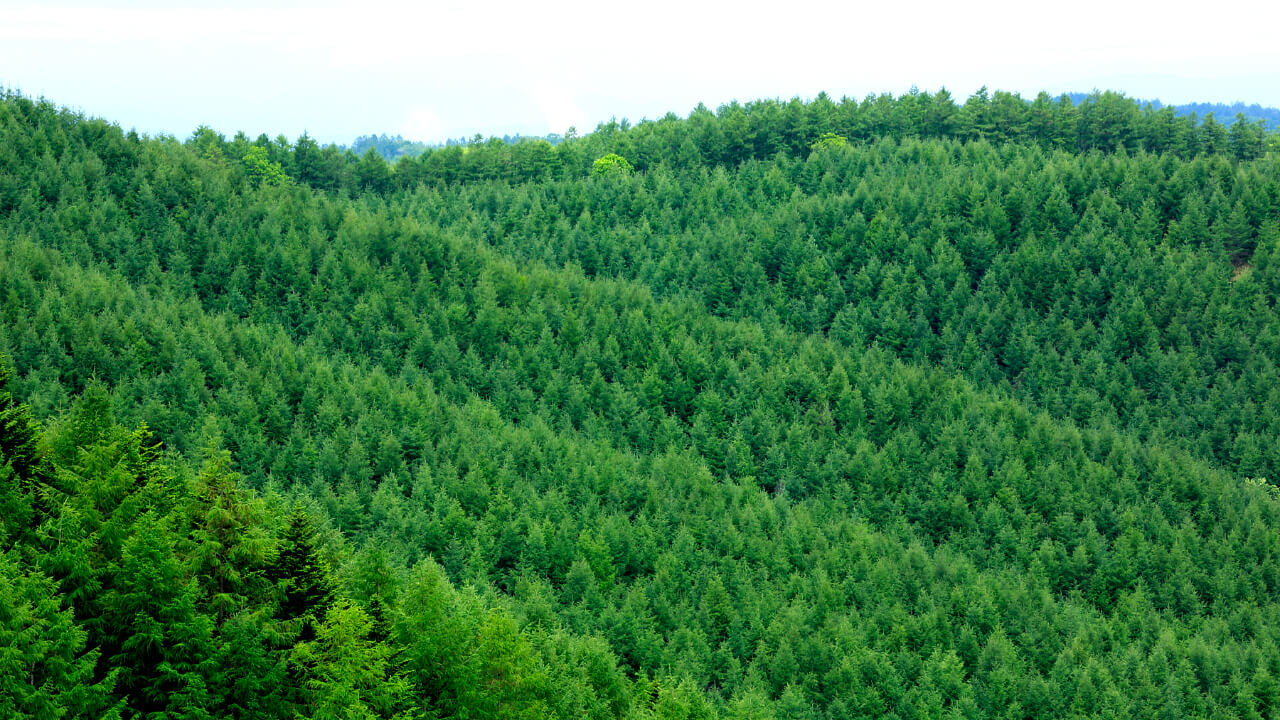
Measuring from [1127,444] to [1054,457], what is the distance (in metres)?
7.25

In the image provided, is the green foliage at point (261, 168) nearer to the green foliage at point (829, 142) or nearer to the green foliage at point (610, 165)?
the green foliage at point (610, 165)

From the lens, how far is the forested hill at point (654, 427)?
36.1 m

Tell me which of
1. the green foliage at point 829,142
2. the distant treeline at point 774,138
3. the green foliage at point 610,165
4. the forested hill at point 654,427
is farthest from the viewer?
the green foliage at point 610,165

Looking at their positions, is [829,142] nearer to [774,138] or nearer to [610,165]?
[774,138]

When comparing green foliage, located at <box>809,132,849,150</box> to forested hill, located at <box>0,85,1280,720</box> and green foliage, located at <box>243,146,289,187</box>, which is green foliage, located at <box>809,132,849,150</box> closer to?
forested hill, located at <box>0,85,1280,720</box>

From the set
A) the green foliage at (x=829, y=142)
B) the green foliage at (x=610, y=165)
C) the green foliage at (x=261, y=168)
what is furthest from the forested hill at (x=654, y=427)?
the green foliage at (x=829, y=142)

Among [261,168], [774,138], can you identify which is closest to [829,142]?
[774,138]

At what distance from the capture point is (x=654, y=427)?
332 ft

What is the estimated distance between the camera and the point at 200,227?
4311 inches

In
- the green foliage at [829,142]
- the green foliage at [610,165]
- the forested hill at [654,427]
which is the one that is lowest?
the forested hill at [654,427]

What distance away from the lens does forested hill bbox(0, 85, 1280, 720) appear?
118 ft

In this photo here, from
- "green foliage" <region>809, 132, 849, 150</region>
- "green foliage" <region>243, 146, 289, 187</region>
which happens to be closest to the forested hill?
"green foliage" <region>243, 146, 289, 187</region>

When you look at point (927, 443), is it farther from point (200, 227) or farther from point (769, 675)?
point (200, 227)

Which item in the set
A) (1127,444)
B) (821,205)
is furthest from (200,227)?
(1127,444)
